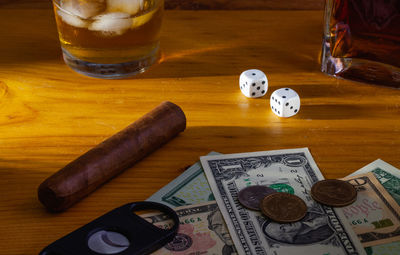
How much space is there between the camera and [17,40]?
149cm

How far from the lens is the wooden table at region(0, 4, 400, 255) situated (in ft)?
3.35

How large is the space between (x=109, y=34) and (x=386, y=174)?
1.99ft

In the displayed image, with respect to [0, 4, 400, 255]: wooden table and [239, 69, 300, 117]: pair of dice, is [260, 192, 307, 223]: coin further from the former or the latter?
[239, 69, 300, 117]: pair of dice

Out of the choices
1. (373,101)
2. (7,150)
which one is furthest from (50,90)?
(373,101)

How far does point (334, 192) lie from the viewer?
100cm

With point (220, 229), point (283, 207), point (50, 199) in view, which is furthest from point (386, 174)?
point (50, 199)

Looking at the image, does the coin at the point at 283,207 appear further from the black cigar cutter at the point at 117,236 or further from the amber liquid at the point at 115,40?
the amber liquid at the point at 115,40

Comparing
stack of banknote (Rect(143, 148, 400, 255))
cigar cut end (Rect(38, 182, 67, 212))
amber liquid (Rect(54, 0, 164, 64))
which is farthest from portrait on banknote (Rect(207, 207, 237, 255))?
amber liquid (Rect(54, 0, 164, 64))

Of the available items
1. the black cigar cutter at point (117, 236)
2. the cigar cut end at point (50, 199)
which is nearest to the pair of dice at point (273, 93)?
the black cigar cutter at point (117, 236)

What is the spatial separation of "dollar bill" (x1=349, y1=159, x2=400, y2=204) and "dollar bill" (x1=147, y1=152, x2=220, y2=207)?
0.86 ft

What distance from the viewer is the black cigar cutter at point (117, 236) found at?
2.84ft

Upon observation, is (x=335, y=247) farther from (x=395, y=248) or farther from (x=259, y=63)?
(x=259, y=63)

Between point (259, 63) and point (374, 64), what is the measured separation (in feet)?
0.84

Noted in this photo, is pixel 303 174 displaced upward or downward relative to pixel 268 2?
downward
